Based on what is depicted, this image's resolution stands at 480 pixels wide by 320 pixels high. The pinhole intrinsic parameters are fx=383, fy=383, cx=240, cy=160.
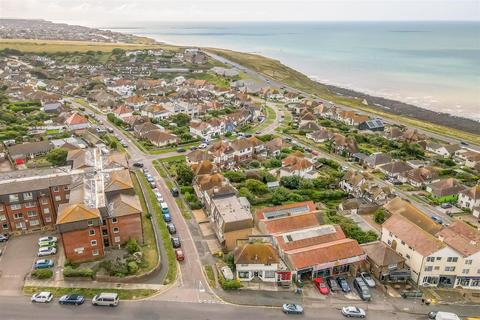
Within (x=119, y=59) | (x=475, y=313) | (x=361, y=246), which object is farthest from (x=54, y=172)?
(x=119, y=59)

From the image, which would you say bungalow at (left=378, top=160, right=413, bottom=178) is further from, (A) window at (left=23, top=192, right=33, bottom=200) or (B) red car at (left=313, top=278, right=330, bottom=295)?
(A) window at (left=23, top=192, right=33, bottom=200)

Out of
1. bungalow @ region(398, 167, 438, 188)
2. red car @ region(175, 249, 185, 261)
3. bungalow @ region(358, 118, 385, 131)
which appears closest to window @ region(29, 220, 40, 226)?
red car @ region(175, 249, 185, 261)

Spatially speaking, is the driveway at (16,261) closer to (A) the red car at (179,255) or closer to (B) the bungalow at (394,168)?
(A) the red car at (179,255)

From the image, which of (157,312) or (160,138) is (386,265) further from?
(160,138)

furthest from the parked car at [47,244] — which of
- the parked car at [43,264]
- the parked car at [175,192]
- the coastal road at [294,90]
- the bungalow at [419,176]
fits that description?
the coastal road at [294,90]

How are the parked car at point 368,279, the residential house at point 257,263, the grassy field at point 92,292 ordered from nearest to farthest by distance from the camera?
the grassy field at point 92,292 → the residential house at point 257,263 → the parked car at point 368,279

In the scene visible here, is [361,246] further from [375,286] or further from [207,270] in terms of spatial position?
[207,270]

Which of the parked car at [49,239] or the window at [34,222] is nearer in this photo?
the parked car at [49,239]
